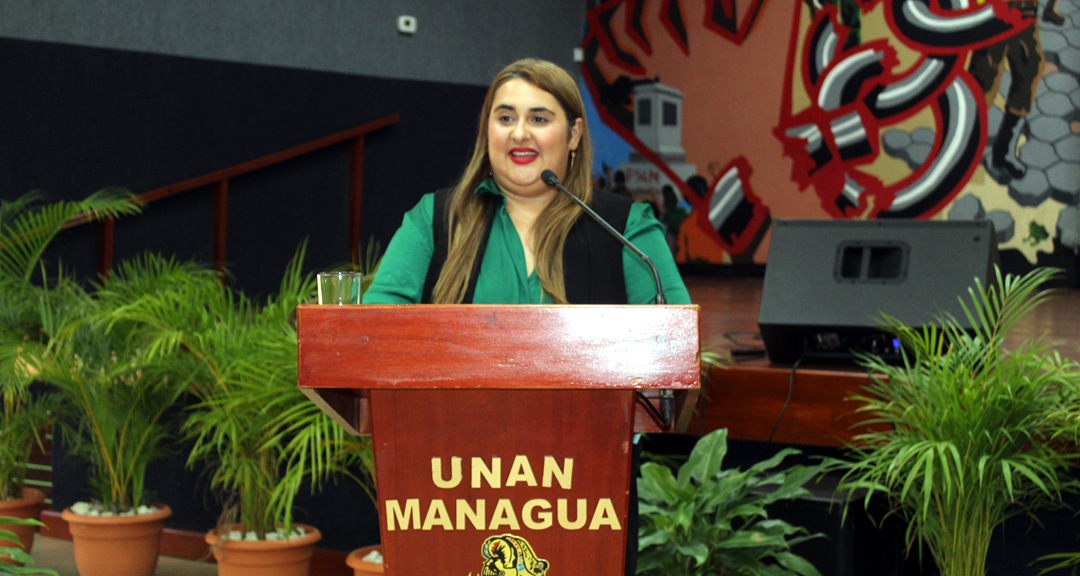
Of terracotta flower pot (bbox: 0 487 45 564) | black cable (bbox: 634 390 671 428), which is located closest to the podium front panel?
black cable (bbox: 634 390 671 428)

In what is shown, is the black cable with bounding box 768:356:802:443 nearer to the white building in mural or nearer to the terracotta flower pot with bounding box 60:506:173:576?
the terracotta flower pot with bounding box 60:506:173:576

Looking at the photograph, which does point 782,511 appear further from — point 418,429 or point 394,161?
point 394,161

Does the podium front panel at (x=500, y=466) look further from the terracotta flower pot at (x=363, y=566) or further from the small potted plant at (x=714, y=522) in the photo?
the terracotta flower pot at (x=363, y=566)

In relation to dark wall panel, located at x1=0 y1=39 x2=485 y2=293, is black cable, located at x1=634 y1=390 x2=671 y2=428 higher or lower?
lower

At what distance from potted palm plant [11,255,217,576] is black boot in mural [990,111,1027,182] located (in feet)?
15.3

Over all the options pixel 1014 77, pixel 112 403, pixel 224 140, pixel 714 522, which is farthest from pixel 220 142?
pixel 1014 77

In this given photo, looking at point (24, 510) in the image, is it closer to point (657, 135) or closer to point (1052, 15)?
point (657, 135)

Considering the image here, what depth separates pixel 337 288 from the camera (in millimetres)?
1257

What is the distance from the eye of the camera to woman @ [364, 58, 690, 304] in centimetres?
154

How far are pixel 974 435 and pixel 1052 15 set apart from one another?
15.4 ft

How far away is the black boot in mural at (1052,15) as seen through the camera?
5.94 metres

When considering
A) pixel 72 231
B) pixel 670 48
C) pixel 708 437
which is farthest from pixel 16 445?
pixel 670 48

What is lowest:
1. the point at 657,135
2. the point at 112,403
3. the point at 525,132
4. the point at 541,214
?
the point at 112,403

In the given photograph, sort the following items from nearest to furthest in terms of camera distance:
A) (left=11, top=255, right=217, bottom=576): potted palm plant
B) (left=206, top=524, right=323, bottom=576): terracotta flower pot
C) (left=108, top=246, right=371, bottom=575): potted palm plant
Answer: (left=108, top=246, right=371, bottom=575): potted palm plant → (left=206, top=524, right=323, bottom=576): terracotta flower pot → (left=11, top=255, right=217, bottom=576): potted palm plant
